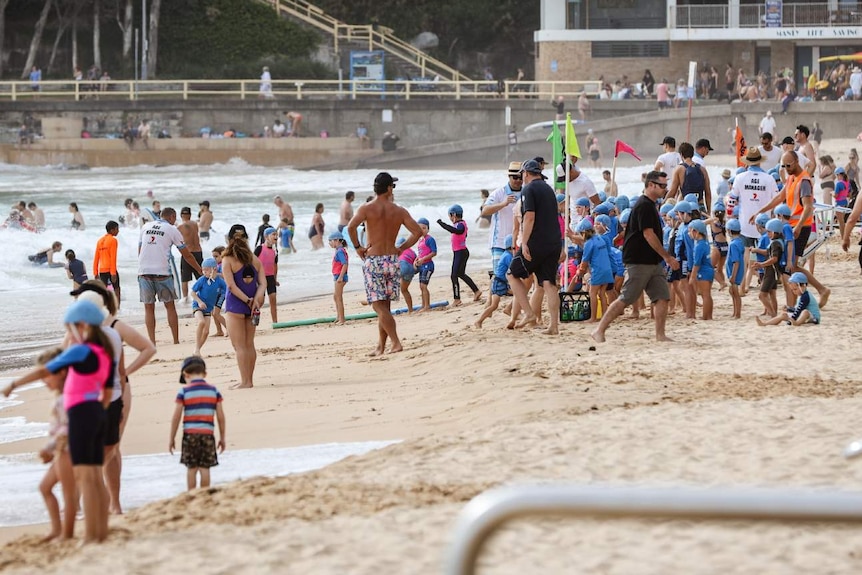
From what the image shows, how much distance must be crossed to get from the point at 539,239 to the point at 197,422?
435 centimetres

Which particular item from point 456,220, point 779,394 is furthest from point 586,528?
point 456,220

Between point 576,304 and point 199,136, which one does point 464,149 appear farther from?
point 576,304

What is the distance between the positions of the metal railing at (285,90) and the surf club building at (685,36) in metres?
1.83

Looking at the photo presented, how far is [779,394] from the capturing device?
9078mm

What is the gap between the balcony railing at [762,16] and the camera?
5053cm

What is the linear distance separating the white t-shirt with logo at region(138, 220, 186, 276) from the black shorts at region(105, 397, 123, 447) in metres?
7.37

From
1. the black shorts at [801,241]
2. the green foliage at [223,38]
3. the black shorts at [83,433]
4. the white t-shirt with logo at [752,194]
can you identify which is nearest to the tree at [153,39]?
the green foliage at [223,38]

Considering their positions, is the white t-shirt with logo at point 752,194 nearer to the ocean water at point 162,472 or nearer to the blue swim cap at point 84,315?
the ocean water at point 162,472

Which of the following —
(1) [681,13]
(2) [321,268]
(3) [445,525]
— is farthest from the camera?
(1) [681,13]

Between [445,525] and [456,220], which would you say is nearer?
[445,525]

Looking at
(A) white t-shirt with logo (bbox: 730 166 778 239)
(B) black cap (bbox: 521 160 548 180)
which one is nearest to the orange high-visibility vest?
(A) white t-shirt with logo (bbox: 730 166 778 239)

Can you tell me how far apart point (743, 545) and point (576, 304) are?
24.0ft

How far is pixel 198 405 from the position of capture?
7930mm

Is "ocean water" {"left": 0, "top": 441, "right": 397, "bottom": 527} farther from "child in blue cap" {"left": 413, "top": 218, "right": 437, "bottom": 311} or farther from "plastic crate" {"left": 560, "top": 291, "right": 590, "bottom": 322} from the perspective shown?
"child in blue cap" {"left": 413, "top": 218, "right": 437, "bottom": 311}
